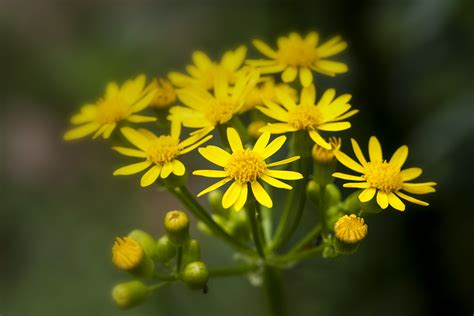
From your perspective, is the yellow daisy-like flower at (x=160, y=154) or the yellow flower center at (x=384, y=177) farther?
the yellow daisy-like flower at (x=160, y=154)

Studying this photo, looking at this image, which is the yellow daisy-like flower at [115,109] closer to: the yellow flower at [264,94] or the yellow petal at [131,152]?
the yellow petal at [131,152]

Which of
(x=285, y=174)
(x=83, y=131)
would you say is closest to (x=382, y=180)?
(x=285, y=174)

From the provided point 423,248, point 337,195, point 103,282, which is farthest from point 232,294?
point 337,195

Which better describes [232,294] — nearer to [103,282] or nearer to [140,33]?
[103,282]

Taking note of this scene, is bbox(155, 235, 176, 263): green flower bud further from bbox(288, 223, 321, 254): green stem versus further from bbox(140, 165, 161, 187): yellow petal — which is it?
bbox(288, 223, 321, 254): green stem

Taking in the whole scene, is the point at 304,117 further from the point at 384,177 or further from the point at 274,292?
the point at 274,292

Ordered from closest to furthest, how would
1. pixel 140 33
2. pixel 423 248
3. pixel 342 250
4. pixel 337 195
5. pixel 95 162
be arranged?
pixel 342 250 → pixel 337 195 → pixel 423 248 → pixel 140 33 → pixel 95 162

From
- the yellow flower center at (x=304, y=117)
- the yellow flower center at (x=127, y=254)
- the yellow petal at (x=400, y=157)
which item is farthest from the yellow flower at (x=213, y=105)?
the yellow petal at (x=400, y=157)
